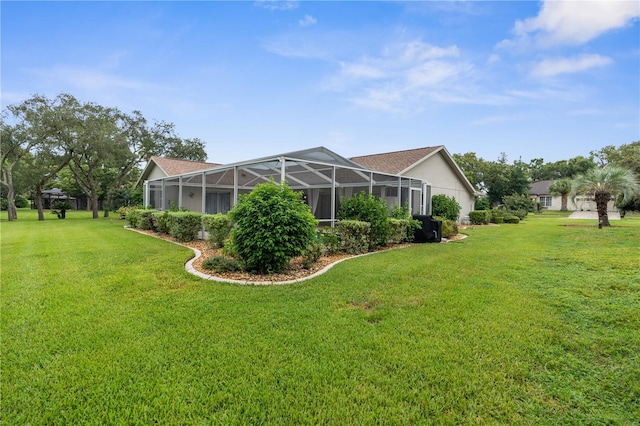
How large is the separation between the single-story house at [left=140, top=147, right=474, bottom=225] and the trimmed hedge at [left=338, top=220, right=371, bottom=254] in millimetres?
731

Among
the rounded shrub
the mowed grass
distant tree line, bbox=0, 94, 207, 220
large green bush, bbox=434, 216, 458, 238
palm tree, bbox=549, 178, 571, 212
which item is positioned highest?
distant tree line, bbox=0, 94, 207, 220

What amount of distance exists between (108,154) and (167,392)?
26353 mm

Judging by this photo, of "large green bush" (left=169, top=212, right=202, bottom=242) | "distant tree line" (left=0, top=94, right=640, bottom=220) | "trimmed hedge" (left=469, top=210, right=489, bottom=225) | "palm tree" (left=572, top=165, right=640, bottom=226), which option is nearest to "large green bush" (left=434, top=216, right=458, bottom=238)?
"palm tree" (left=572, top=165, right=640, bottom=226)

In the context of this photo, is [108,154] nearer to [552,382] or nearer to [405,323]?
[405,323]

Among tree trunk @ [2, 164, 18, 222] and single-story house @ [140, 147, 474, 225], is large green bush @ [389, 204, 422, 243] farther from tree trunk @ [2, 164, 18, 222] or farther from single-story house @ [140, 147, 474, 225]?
tree trunk @ [2, 164, 18, 222]

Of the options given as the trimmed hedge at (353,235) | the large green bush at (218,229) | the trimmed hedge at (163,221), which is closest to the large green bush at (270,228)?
the trimmed hedge at (353,235)

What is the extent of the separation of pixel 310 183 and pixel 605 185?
14457 millimetres

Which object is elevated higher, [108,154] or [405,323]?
[108,154]

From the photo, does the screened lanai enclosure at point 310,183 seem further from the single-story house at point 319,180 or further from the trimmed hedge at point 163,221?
the trimmed hedge at point 163,221

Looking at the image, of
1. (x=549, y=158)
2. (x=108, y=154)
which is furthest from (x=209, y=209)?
(x=549, y=158)

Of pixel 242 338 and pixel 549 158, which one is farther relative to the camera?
pixel 549 158

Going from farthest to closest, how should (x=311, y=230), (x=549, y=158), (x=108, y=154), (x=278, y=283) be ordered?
(x=549, y=158) < (x=108, y=154) < (x=311, y=230) < (x=278, y=283)

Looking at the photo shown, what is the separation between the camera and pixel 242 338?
3.33m

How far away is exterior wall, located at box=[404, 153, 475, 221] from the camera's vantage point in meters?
18.0
